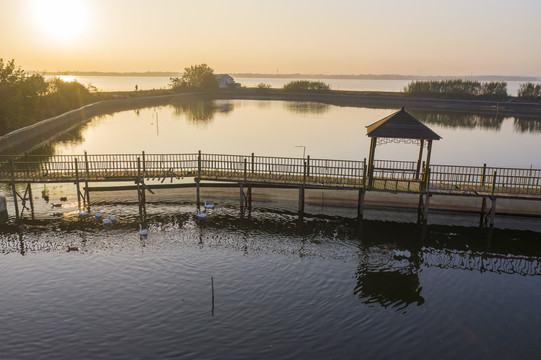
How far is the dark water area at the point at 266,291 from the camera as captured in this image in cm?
1560

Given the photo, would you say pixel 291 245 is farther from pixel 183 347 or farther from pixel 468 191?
pixel 468 191

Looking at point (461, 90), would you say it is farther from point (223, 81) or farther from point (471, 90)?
point (223, 81)

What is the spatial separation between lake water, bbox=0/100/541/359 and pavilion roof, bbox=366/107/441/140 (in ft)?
22.1

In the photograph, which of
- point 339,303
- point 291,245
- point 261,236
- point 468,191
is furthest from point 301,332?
point 468,191

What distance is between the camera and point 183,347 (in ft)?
50.0

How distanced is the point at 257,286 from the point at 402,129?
1681 centimetres

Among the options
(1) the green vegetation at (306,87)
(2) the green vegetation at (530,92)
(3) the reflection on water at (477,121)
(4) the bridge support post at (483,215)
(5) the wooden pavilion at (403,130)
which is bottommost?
(4) the bridge support post at (483,215)

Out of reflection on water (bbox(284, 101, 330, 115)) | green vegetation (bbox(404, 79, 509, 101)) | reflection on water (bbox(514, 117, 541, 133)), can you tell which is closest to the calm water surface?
reflection on water (bbox(514, 117, 541, 133))

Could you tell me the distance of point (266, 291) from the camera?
1922 centimetres

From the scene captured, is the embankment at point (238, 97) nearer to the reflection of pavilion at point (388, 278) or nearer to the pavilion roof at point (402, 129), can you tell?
the pavilion roof at point (402, 129)

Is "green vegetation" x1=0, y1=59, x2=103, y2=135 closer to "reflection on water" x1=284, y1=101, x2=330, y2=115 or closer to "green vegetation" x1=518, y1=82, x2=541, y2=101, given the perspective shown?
"reflection on water" x1=284, y1=101, x2=330, y2=115

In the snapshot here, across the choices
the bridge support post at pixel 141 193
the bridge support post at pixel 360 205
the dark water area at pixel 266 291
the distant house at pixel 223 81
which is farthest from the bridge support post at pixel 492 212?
the distant house at pixel 223 81

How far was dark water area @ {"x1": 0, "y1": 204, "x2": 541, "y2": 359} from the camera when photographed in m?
15.6

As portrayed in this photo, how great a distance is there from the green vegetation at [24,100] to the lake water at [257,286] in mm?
33504
